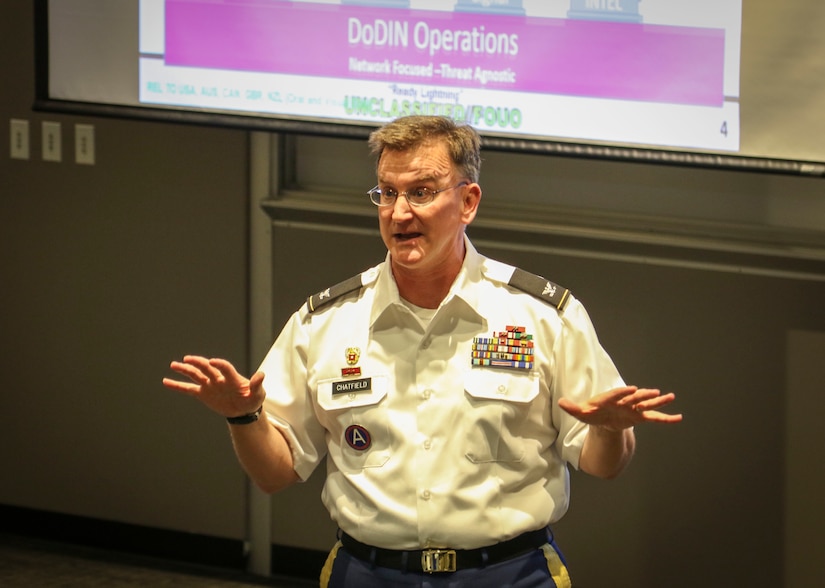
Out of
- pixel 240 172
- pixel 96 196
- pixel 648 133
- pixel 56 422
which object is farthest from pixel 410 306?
pixel 56 422

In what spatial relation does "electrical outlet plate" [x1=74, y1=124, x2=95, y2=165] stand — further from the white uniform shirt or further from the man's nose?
the man's nose

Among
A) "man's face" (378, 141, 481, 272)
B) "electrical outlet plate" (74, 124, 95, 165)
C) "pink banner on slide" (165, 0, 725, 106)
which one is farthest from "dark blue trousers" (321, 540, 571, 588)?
"electrical outlet plate" (74, 124, 95, 165)

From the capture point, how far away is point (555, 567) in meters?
2.25

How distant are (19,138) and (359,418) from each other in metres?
2.34

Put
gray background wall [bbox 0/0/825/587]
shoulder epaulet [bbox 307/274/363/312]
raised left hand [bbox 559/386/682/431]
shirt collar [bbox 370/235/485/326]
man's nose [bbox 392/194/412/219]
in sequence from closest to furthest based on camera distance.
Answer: raised left hand [bbox 559/386/682/431] < man's nose [bbox 392/194/412/219] < shirt collar [bbox 370/235/485/326] < shoulder epaulet [bbox 307/274/363/312] < gray background wall [bbox 0/0/825/587]

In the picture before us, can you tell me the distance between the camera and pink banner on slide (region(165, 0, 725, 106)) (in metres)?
3.18

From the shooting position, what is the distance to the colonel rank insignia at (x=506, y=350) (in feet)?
7.35

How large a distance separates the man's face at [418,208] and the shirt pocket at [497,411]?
0.25 m

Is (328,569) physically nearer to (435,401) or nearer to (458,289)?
(435,401)

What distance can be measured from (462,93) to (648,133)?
54 centimetres

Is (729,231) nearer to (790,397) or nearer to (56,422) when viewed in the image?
(790,397)

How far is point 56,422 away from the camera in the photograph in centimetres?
420

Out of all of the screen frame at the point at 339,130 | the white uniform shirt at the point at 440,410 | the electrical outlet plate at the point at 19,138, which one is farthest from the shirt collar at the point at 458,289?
the electrical outlet plate at the point at 19,138

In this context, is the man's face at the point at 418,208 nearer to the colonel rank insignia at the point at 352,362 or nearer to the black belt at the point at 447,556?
the colonel rank insignia at the point at 352,362
